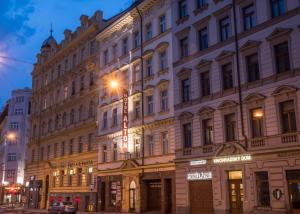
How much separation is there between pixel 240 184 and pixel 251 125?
4.25 metres

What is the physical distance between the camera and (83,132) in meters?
48.6

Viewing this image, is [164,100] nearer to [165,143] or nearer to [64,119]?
[165,143]

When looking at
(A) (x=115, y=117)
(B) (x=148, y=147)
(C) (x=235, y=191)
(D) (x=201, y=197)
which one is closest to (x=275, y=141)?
(C) (x=235, y=191)

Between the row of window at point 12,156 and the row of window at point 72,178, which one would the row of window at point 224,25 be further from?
the row of window at point 12,156

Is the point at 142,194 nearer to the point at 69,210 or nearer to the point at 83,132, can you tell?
the point at 69,210

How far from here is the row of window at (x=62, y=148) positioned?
156 ft

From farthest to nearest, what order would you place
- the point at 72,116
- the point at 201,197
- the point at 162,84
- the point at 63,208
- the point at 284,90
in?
the point at 72,116, the point at 63,208, the point at 162,84, the point at 201,197, the point at 284,90

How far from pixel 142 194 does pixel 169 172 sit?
467 cm

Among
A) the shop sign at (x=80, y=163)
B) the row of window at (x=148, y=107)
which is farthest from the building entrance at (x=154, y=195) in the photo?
the shop sign at (x=80, y=163)

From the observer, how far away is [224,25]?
97.8 ft

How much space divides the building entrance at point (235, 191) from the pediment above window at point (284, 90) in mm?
6220

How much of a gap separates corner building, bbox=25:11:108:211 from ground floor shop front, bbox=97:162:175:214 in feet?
6.99

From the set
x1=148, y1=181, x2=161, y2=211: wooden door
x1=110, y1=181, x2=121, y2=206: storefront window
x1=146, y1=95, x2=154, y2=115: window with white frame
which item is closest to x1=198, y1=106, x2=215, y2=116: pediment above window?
x1=146, y1=95, x2=154, y2=115: window with white frame

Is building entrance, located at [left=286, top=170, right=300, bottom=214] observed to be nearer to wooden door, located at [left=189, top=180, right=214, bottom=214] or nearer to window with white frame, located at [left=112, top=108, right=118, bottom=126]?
wooden door, located at [left=189, top=180, right=214, bottom=214]
